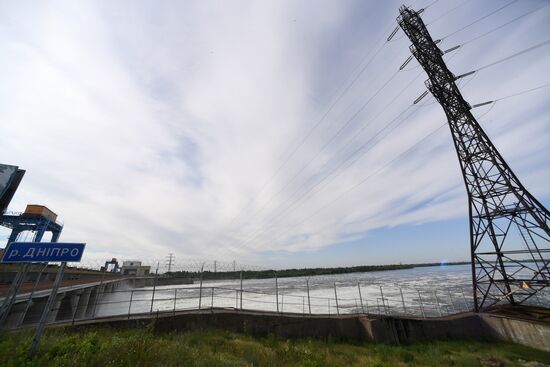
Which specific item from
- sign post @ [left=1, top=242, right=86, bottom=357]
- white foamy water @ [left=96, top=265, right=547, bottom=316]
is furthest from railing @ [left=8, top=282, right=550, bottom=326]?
sign post @ [left=1, top=242, right=86, bottom=357]

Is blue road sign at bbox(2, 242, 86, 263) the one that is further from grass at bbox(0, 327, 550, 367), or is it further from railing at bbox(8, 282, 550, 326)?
railing at bbox(8, 282, 550, 326)

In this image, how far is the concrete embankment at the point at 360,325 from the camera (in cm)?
1260

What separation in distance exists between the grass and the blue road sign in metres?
2.43

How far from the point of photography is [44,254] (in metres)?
6.91

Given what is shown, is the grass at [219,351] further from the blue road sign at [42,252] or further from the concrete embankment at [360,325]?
the blue road sign at [42,252]

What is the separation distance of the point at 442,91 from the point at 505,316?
57.4ft

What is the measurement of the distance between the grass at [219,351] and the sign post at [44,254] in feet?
3.49

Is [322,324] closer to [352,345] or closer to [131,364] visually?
[352,345]

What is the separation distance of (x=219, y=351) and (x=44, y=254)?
6.82m

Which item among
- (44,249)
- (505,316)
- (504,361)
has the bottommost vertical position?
(504,361)

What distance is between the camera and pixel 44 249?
6957 millimetres

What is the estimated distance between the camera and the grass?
6625 mm

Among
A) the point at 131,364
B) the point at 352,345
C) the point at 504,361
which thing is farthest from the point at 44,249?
the point at 504,361

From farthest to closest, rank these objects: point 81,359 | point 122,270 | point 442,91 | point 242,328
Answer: point 122,270 < point 442,91 < point 242,328 < point 81,359
